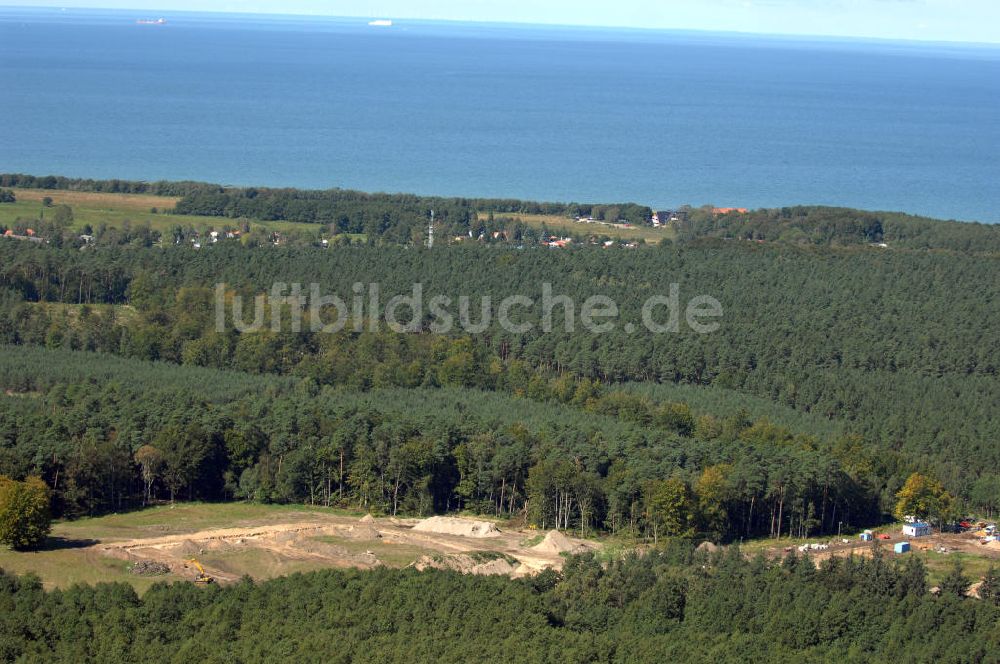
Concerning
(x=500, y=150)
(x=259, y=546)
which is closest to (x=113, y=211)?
(x=259, y=546)

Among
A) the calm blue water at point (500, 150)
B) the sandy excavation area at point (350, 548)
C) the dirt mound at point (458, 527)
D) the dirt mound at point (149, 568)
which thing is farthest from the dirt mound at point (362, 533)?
the calm blue water at point (500, 150)

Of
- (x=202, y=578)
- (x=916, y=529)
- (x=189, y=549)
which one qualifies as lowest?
(x=202, y=578)

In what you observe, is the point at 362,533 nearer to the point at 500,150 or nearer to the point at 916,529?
the point at 916,529

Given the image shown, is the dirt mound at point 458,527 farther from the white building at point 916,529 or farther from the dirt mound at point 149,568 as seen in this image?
the white building at point 916,529

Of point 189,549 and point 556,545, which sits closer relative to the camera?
point 189,549

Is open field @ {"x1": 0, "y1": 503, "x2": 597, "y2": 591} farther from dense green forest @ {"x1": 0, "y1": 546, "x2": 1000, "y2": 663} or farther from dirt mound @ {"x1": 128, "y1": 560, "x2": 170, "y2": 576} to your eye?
dense green forest @ {"x1": 0, "y1": 546, "x2": 1000, "y2": 663}

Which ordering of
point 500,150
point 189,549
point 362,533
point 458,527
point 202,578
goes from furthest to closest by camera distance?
point 500,150 < point 458,527 < point 362,533 < point 189,549 < point 202,578

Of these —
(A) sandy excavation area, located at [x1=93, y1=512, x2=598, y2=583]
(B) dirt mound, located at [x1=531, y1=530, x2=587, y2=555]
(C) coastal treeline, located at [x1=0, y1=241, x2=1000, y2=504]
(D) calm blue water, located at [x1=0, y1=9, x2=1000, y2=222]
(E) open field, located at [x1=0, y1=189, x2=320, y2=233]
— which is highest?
(D) calm blue water, located at [x1=0, y1=9, x2=1000, y2=222]

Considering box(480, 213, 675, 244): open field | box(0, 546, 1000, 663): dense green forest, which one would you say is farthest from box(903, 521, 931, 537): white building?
box(480, 213, 675, 244): open field
